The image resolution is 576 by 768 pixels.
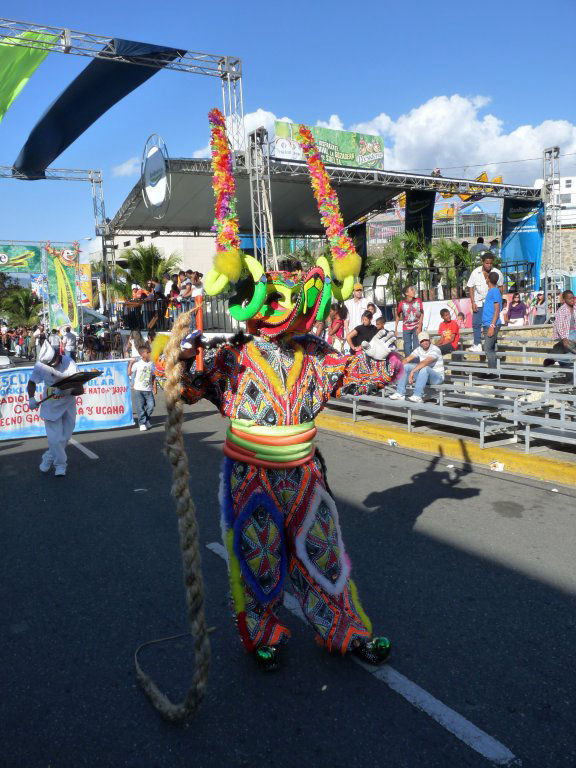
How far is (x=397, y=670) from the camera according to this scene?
3197mm

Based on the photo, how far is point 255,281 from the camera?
3.29 meters

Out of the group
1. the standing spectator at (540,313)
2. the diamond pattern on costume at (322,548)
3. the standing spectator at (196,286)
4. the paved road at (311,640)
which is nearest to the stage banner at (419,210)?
the standing spectator at (540,313)

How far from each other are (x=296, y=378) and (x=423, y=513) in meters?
2.87

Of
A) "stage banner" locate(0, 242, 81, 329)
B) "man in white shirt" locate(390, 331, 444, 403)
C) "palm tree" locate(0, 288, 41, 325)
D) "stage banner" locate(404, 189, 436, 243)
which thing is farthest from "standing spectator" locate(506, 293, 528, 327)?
"palm tree" locate(0, 288, 41, 325)

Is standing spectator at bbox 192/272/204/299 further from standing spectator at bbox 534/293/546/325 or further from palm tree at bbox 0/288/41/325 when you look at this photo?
palm tree at bbox 0/288/41/325

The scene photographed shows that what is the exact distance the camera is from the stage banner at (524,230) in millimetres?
21891

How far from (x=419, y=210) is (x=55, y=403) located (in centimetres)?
1776

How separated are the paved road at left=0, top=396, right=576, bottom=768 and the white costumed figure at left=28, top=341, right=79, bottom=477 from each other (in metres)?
1.10

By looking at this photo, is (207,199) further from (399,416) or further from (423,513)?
(423,513)

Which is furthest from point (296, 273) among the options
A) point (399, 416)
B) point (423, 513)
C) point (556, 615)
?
point (399, 416)

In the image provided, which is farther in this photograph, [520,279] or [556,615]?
[520,279]

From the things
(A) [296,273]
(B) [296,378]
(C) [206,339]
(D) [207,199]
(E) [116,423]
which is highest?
(D) [207,199]

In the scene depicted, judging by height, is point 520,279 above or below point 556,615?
above

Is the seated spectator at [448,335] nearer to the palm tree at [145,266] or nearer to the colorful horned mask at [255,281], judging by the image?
the colorful horned mask at [255,281]
